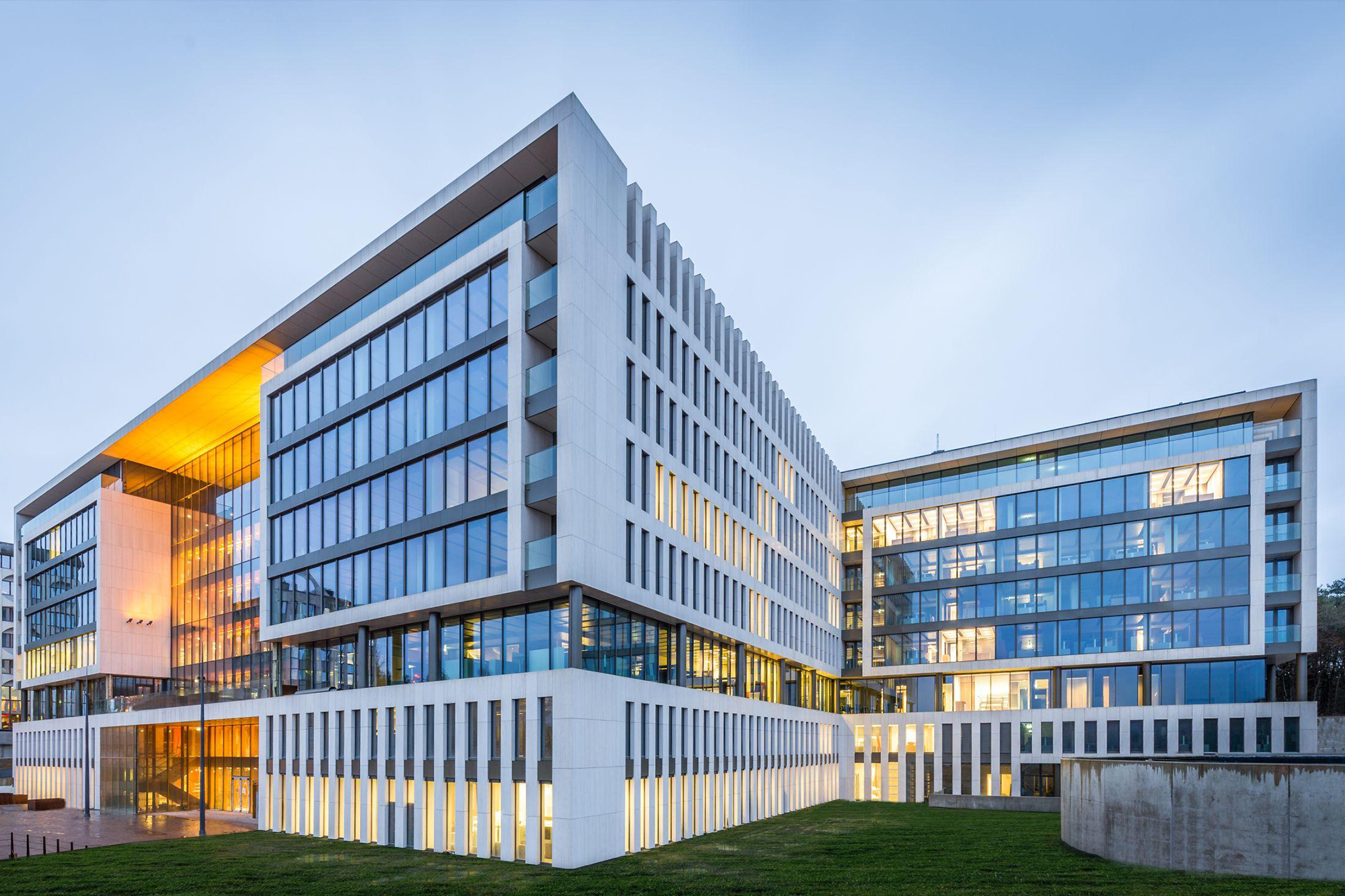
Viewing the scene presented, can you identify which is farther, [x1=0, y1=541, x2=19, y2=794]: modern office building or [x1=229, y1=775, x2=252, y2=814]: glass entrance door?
[x1=0, y1=541, x2=19, y2=794]: modern office building

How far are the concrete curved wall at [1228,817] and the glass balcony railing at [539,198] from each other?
26.3m

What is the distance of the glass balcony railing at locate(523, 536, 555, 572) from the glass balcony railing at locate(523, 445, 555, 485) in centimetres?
217

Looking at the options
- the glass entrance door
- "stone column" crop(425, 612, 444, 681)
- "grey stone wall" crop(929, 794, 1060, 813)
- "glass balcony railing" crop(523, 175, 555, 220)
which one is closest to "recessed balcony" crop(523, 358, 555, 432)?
"glass balcony railing" crop(523, 175, 555, 220)

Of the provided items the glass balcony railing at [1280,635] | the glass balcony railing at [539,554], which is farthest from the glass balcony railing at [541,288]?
the glass balcony railing at [1280,635]

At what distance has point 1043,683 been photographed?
66.1 meters

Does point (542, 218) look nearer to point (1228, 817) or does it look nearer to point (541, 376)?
point (541, 376)

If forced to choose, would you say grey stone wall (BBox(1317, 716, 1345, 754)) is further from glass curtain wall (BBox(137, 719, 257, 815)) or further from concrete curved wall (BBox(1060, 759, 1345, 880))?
glass curtain wall (BBox(137, 719, 257, 815))

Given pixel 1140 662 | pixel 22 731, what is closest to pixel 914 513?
pixel 1140 662

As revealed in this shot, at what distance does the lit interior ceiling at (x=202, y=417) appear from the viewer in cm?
5156

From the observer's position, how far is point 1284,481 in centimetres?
5956

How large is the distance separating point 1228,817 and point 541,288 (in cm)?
2658

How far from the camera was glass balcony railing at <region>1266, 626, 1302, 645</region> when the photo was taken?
58188 mm

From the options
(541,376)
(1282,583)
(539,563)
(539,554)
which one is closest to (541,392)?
(541,376)

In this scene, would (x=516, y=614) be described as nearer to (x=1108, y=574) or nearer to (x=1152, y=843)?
(x=1152, y=843)
